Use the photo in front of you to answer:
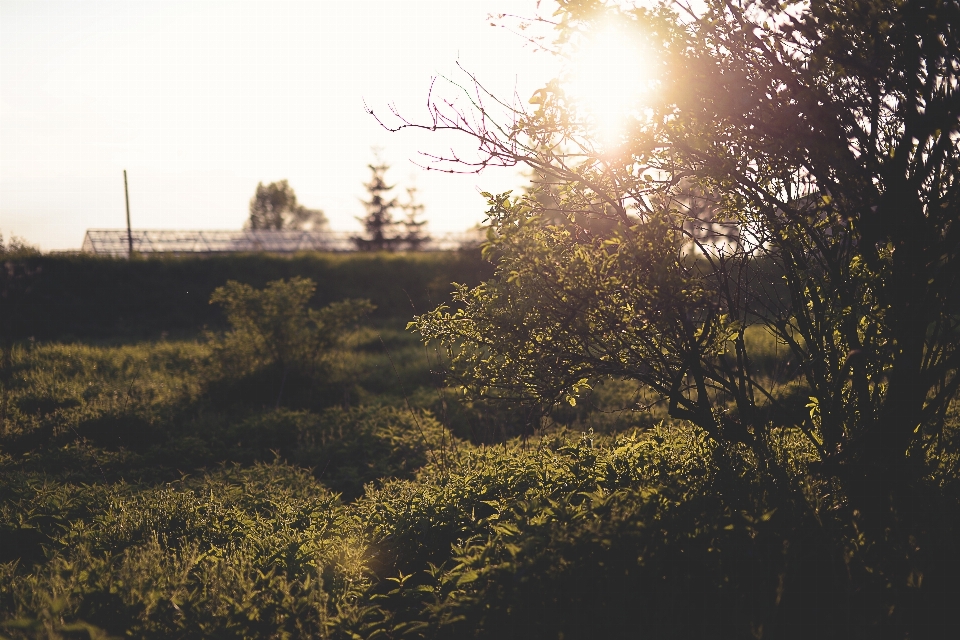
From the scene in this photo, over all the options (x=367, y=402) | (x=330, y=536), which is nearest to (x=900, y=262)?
(x=330, y=536)

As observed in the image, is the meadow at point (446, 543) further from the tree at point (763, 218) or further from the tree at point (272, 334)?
the tree at point (272, 334)

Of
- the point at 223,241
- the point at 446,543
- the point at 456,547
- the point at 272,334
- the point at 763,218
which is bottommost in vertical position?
the point at 446,543

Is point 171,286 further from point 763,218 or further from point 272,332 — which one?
point 763,218

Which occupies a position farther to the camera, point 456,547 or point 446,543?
point 446,543

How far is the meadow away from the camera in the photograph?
3016mm

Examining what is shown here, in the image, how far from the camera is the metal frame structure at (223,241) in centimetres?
3061

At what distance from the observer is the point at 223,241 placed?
1332 inches

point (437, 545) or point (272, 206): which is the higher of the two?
point (272, 206)

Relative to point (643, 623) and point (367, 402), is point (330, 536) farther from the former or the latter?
point (367, 402)

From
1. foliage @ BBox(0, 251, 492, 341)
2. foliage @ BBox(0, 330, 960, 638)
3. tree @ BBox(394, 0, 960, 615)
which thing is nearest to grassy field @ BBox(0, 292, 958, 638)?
foliage @ BBox(0, 330, 960, 638)

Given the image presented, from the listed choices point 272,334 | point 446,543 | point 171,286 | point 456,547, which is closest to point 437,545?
point 446,543

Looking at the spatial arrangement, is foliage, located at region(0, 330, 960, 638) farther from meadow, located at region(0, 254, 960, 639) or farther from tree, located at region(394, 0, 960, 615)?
tree, located at region(394, 0, 960, 615)

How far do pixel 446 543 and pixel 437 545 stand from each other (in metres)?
0.06

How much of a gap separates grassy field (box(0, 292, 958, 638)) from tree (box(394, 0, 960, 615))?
1.55 ft
